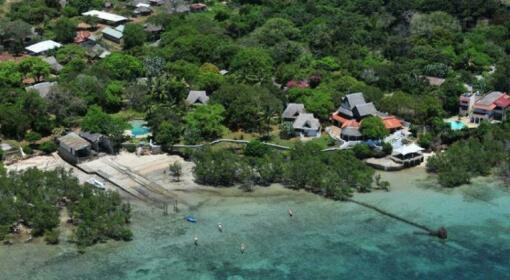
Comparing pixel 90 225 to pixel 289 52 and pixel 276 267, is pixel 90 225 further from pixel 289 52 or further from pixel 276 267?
pixel 289 52

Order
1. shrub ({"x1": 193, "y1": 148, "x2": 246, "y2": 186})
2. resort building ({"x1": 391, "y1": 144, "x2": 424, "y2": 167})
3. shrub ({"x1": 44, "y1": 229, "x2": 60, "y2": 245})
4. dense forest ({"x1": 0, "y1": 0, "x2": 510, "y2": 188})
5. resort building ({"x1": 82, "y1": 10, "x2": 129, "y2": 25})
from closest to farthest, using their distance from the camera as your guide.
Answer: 1. shrub ({"x1": 44, "y1": 229, "x2": 60, "y2": 245})
2. shrub ({"x1": 193, "y1": 148, "x2": 246, "y2": 186})
3. resort building ({"x1": 391, "y1": 144, "x2": 424, "y2": 167})
4. dense forest ({"x1": 0, "y1": 0, "x2": 510, "y2": 188})
5. resort building ({"x1": 82, "y1": 10, "x2": 129, "y2": 25})

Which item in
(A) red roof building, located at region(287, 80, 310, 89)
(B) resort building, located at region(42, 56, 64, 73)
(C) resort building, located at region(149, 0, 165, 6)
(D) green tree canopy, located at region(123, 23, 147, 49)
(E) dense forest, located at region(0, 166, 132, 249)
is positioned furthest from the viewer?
(C) resort building, located at region(149, 0, 165, 6)

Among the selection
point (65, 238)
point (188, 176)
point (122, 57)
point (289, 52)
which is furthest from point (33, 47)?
point (65, 238)

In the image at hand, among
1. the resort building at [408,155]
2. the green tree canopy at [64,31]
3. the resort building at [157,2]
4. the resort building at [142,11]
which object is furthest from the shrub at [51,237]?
the resort building at [157,2]

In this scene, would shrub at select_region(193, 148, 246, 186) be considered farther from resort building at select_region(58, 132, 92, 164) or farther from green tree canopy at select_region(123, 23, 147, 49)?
green tree canopy at select_region(123, 23, 147, 49)

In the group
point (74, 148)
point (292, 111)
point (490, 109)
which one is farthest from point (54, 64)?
point (490, 109)

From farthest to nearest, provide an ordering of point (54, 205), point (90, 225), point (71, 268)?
point (54, 205)
point (90, 225)
point (71, 268)

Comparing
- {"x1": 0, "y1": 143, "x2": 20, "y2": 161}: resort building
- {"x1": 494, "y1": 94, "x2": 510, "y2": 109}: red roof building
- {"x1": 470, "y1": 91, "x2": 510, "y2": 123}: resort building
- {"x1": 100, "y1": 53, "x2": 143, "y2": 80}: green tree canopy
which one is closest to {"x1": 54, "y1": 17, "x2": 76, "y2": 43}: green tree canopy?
{"x1": 100, "y1": 53, "x2": 143, "y2": 80}: green tree canopy

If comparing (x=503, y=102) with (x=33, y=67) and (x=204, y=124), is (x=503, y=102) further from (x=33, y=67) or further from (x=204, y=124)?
(x=33, y=67)
